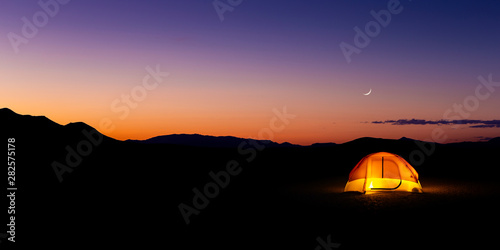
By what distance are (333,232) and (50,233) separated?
19.4ft

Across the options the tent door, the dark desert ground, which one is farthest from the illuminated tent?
the dark desert ground

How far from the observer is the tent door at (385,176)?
616 inches

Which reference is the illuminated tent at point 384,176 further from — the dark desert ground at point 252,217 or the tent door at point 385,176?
the dark desert ground at point 252,217

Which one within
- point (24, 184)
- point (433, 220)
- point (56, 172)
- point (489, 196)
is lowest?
point (433, 220)

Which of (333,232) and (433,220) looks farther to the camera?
(433,220)

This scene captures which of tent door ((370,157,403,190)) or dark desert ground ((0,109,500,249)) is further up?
tent door ((370,157,403,190))

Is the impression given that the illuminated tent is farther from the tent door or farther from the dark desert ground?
the dark desert ground

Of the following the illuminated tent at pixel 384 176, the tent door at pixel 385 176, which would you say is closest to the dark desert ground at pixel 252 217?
the illuminated tent at pixel 384 176

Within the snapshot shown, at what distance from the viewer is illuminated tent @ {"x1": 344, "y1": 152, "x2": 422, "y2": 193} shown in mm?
15461

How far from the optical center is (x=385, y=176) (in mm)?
15805

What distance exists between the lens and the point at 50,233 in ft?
29.0

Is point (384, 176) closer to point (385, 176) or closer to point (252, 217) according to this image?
point (385, 176)

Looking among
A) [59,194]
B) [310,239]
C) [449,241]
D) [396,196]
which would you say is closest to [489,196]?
[396,196]

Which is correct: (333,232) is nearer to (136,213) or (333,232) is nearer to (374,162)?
(136,213)
